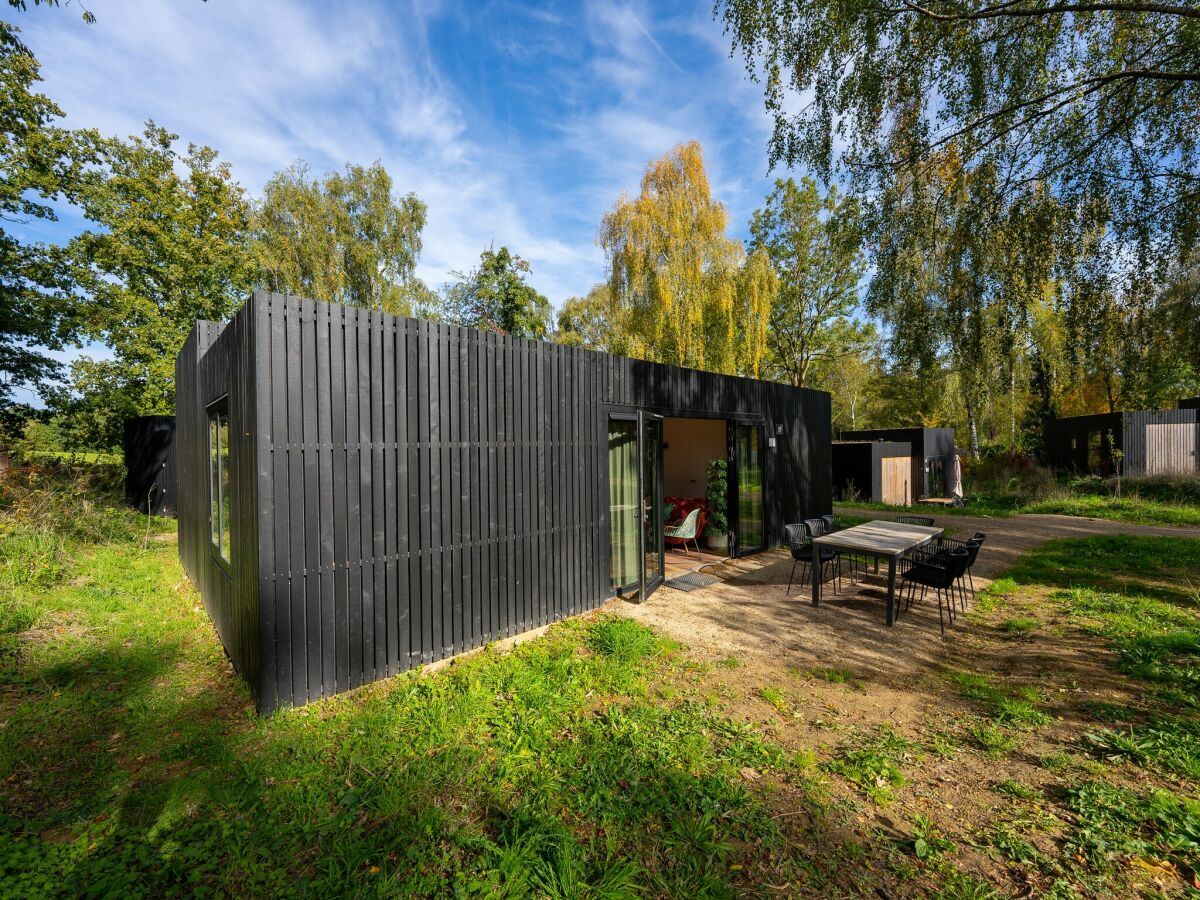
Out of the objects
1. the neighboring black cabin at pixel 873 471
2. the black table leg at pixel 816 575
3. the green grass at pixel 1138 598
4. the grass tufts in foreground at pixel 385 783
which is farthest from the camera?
the neighboring black cabin at pixel 873 471

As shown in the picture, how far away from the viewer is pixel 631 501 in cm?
582

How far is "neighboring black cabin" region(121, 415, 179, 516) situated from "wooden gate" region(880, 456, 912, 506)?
65.8ft

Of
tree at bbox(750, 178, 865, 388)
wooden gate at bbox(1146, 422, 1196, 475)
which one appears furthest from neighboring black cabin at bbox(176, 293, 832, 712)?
wooden gate at bbox(1146, 422, 1196, 475)

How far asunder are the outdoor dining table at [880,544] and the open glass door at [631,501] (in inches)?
73.5

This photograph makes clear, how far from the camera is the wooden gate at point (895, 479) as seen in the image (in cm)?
1590

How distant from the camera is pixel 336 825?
2273mm

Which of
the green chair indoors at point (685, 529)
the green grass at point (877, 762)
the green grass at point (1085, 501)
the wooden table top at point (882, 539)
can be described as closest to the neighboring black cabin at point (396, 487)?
the green chair indoors at point (685, 529)

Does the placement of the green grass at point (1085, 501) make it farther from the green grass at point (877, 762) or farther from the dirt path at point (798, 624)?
the green grass at point (877, 762)

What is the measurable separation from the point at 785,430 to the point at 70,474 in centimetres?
1443

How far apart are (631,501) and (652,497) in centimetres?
42

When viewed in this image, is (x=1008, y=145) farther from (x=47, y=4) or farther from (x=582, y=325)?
(x=582, y=325)

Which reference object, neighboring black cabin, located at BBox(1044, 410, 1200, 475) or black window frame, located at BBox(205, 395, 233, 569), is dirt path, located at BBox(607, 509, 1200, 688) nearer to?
black window frame, located at BBox(205, 395, 233, 569)

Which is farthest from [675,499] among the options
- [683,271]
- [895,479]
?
[895,479]

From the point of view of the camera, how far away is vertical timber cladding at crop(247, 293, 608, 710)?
3217 millimetres
